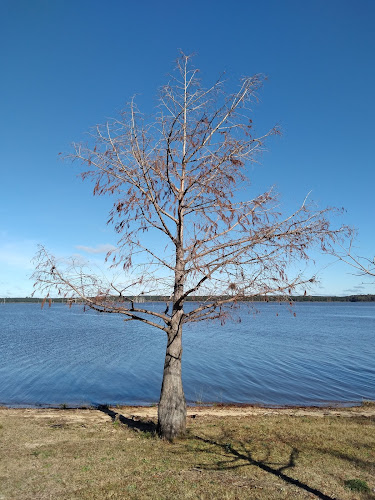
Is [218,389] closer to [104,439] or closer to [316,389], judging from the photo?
[316,389]

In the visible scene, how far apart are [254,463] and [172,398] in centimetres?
254

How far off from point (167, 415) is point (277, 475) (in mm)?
3238

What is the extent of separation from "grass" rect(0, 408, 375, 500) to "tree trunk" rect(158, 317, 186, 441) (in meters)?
0.34

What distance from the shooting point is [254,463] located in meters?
8.25

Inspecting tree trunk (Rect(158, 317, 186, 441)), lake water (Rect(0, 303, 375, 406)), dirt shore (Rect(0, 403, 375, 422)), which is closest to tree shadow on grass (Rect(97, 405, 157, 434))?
dirt shore (Rect(0, 403, 375, 422))

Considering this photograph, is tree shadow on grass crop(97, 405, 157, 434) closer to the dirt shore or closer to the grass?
the grass

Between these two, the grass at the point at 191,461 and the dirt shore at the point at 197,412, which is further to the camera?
the dirt shore at the point at 197,412

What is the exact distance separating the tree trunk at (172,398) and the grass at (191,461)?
0.34 m

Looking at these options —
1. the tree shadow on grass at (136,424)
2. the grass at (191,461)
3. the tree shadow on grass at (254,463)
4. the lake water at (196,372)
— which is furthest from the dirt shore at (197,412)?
the tree shadow on grass at (254,463)

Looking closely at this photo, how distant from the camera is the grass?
673 centimetres

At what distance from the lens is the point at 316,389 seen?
2219 cm

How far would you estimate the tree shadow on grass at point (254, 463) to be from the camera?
23.0 ft

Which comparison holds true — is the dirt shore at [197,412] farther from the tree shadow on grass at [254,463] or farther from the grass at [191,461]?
the tree shadow on grass at [254,463]

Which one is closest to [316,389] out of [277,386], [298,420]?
[277,386]
